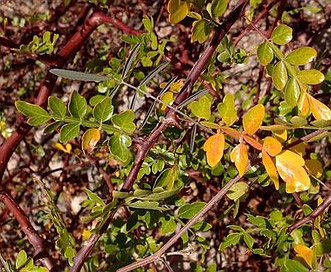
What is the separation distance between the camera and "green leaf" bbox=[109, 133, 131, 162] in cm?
92

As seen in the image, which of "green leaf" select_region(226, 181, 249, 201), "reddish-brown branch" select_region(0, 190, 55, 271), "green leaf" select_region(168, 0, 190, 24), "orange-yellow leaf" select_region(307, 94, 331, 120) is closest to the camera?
"green leaf" select_region(168, 0, 190, 24)

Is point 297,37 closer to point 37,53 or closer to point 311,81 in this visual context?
point 37,53

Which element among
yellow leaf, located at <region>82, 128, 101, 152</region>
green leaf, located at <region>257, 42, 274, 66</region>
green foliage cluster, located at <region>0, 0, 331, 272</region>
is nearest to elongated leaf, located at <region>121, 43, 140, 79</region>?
green foliage cluster, located at <region>0, 0, 331, 272</region>

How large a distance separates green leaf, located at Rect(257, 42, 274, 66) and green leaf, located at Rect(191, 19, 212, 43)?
0.13 m

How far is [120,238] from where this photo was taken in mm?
1398

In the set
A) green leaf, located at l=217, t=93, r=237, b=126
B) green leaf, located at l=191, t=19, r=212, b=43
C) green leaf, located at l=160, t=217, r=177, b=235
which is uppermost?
green leaf, located at l=191, t=19, r=212, b=43

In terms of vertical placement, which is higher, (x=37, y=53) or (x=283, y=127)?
(x=283, y=127)

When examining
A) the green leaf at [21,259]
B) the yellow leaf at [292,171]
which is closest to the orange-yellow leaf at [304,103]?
the yellow leaf at [292,171]

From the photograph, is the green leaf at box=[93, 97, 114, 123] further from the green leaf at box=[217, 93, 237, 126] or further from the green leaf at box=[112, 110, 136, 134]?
the green leaf at box=[217, 93, 237, 126]

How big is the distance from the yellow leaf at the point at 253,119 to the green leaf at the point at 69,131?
263 mm

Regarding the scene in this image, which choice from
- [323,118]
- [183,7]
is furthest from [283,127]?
[183,7]

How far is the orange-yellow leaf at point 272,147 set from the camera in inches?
33.3

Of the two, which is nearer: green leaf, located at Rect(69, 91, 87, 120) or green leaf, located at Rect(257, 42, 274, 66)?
green leaf, located at Rect(69, 91, 87, 120)

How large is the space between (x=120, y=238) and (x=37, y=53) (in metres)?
0.50
